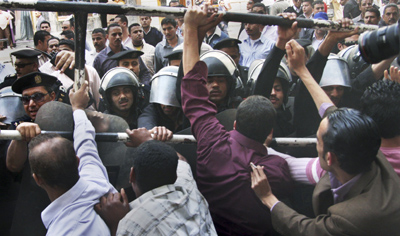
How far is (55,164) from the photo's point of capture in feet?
6.53

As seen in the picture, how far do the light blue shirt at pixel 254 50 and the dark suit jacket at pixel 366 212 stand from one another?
423cm

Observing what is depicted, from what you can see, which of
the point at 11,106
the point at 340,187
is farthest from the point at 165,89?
the point at 340,187

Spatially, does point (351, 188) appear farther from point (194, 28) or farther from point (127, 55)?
point (127, 55)

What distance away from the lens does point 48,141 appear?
2.05 metres

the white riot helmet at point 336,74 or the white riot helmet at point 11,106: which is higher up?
the white riot helmet at point 336,74

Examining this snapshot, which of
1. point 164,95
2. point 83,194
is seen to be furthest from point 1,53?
point 83,194

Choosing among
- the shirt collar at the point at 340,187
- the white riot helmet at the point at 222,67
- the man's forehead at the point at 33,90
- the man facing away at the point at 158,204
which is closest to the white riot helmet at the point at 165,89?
the white riot helmet at the point at 222,67

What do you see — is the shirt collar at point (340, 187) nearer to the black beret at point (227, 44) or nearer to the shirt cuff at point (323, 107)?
the shirt cuff at point (323, 107)

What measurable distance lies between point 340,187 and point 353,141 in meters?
0.25

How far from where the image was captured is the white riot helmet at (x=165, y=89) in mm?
3549

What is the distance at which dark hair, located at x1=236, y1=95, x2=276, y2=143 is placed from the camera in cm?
224

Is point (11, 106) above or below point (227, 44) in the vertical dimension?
below

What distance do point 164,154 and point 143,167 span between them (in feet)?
0.42

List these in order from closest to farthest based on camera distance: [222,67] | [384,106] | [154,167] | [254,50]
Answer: [154,167]
[384,106]
[222,67]
[254,50]
